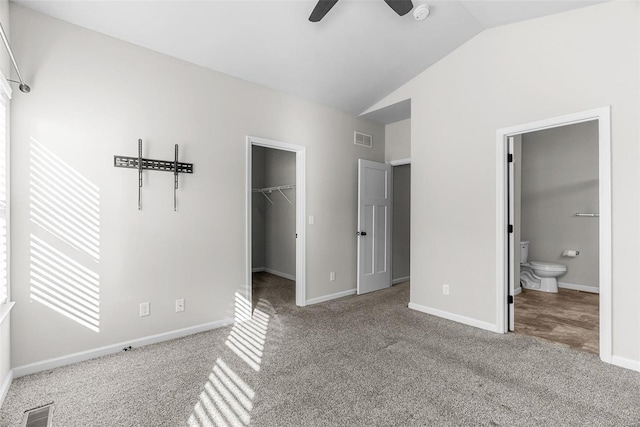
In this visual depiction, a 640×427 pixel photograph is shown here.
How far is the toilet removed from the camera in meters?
4.68

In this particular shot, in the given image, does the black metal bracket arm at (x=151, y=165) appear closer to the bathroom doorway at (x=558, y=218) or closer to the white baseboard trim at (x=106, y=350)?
the white baseboard trim at (x=106, y=350)

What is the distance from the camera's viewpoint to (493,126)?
328cm

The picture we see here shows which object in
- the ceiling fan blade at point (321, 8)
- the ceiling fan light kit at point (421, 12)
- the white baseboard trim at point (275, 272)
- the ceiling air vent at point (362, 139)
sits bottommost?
the white baseboard trim at point (275, 272)

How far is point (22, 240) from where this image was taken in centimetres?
235

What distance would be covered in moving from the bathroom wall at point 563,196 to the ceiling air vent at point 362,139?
2610 mm

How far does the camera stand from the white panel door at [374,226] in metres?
4.52

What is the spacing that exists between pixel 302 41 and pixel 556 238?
4.78m

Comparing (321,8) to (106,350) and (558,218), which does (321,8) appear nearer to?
(106,350)

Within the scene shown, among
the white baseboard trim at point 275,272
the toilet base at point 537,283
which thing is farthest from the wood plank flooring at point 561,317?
the white baseboard trim at point 275,272

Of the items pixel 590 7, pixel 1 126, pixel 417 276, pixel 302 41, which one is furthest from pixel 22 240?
pixel 590 7

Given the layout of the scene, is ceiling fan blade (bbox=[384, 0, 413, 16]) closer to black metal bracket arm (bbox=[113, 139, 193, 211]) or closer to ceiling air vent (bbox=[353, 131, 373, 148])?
black metal bracket arm (bbox=[113, 139, 193, 211])

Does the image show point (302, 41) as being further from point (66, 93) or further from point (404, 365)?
point (404, 365)

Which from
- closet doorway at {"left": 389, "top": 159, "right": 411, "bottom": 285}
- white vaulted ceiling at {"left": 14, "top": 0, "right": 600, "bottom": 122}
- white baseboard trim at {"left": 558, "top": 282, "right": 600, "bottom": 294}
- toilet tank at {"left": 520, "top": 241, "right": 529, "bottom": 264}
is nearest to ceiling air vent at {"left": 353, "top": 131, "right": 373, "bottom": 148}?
closet doorway at {"left": 389, "top": 159, "right": 411, "bottom": 285}

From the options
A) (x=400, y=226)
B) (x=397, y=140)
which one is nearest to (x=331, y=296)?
(x=400, y=226)
